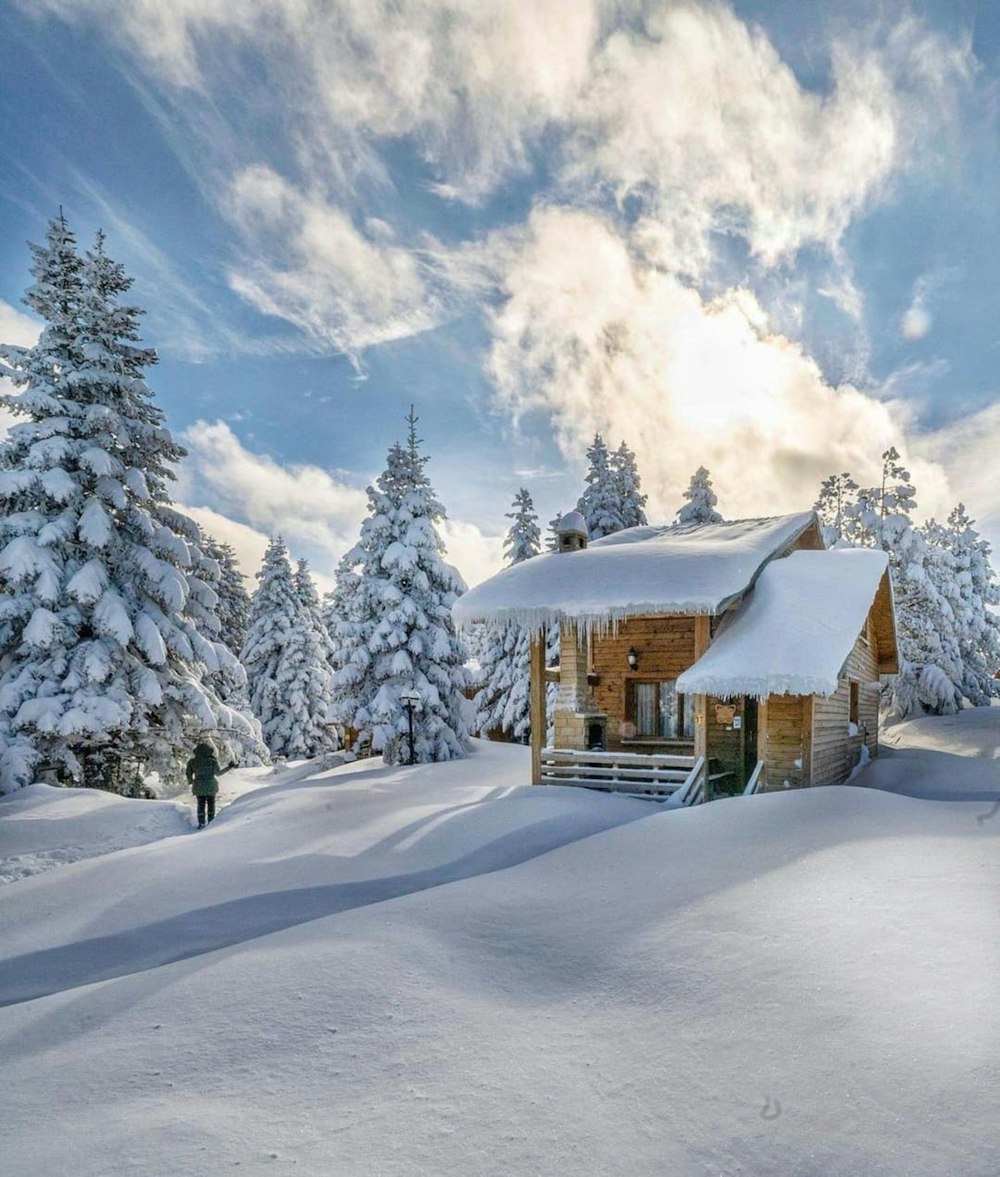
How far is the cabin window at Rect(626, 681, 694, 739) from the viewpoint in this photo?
48.5ft

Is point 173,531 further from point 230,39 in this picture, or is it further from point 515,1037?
point 515,1037

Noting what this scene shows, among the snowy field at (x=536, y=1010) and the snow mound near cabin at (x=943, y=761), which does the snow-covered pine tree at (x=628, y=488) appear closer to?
the snow mound near cabin at (x=943, y=761)

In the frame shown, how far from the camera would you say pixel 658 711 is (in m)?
15.0

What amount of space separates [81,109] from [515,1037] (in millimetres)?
13101

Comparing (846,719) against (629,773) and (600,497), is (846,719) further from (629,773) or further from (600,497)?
(600,497)

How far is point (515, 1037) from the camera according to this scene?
3359mm

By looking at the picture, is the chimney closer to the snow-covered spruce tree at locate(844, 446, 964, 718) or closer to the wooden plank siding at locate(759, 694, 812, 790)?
the wooden plank siding at locate(759, 694, 812, 790)

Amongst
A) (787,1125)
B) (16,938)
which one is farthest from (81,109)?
(787,1125)

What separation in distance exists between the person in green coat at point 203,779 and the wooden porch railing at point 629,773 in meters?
6.21

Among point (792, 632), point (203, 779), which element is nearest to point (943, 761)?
point (792, 632)

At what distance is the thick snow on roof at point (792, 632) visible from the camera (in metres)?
10.3

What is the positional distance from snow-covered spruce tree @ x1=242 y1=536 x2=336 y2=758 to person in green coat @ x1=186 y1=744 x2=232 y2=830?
17.1 m

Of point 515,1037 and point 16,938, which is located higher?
point 515,1037

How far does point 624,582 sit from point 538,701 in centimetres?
299
